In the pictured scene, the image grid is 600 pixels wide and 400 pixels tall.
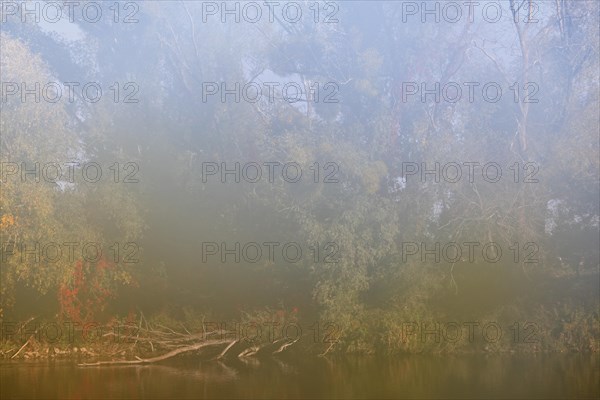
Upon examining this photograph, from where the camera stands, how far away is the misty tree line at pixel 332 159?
2161 cm

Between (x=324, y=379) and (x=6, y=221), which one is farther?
(x=6, y=221)

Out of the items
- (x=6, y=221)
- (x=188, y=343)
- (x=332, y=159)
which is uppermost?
(x=332, y=159)

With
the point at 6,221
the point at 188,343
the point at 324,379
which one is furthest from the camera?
the point at 188,343

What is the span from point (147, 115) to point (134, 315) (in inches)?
314

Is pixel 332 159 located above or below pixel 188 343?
above

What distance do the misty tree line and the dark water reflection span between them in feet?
6.61

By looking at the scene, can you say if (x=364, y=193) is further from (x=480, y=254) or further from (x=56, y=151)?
(x=56, y=151)

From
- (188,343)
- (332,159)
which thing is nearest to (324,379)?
(188,343)

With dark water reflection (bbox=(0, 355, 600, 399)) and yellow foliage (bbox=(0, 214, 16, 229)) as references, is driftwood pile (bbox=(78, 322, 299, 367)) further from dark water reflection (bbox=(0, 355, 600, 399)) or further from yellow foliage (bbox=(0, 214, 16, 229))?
yellow foliage (bbox=(0, 214, 16, 229))

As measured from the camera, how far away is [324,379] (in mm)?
17609

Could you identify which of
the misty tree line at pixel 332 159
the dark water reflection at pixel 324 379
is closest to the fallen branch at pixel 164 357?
the dark water reflection at pixel 324 379

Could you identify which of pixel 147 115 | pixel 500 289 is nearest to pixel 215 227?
pixel 147 115

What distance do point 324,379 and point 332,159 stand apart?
→ 24.8ft

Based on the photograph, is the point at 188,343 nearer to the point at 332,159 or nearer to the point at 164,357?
the point at 164,357
